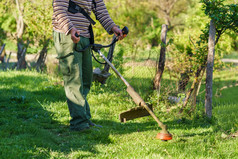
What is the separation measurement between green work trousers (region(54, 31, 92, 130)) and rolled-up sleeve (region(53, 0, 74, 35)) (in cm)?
24

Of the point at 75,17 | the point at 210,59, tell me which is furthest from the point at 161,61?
the point at 75,17

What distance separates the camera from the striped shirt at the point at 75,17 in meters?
4.04

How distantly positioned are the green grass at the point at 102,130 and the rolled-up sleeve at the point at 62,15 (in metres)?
1.40

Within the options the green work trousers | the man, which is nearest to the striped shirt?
the man

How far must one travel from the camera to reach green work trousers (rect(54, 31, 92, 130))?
14.0 feet

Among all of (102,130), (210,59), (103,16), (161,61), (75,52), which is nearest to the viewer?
(75,52)

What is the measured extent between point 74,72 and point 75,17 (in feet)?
2.43

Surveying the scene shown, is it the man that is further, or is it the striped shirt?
the man

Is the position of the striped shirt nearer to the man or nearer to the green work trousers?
the man

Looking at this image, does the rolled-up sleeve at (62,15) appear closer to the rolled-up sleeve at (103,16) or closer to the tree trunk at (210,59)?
the rolled-up sleeve at (103,16)

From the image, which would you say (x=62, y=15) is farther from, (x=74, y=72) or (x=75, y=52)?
(x=74, y=72)

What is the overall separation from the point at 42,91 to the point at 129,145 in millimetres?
3710

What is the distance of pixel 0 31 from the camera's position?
13.8 meters

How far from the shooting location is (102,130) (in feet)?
14.7
